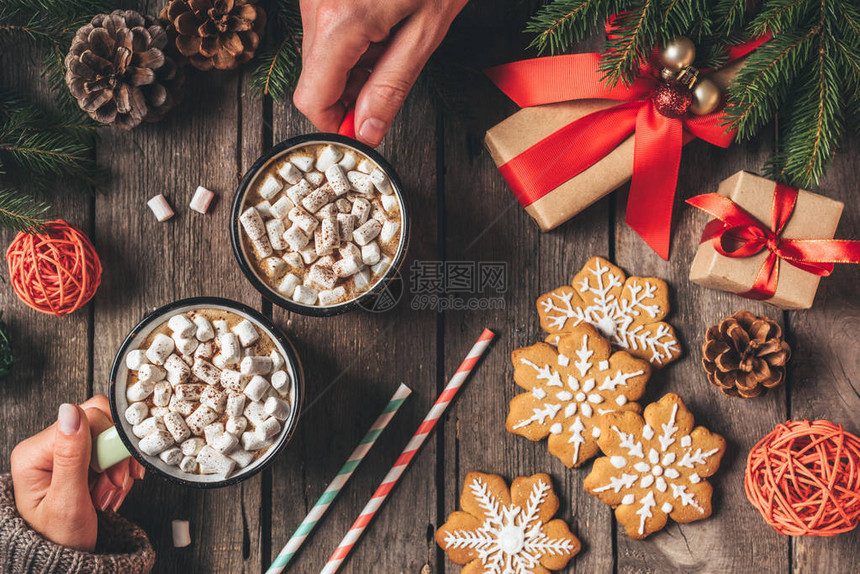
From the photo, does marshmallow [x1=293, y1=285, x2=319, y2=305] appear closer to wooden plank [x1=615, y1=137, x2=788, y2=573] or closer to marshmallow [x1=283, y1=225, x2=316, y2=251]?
marshmallow [x1=283, y1=225, x2=316, y2=251]

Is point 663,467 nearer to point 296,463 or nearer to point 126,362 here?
point 296,463

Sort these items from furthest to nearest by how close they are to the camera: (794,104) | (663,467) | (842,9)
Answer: (663,467) → (794,104) → (842,9)

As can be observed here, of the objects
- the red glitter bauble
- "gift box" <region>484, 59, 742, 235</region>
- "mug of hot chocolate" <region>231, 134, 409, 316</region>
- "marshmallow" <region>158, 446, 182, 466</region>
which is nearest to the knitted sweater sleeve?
"marshmallow" <region>158, 446, 182, 466</region>

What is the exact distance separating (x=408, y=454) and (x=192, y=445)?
46 cm

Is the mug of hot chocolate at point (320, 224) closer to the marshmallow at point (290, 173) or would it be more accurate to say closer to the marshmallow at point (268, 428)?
the marshmallow at point (290, 173)

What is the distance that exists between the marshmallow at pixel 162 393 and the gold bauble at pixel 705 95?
118cm

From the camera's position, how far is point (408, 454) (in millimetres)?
1385

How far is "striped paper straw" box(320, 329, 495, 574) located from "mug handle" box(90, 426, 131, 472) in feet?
1.61

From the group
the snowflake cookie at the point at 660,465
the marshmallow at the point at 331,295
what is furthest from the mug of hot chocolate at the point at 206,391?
the snowflake cookie at the point at 660,465

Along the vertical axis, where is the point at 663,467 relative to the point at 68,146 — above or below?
below

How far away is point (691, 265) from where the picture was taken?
4.64ft

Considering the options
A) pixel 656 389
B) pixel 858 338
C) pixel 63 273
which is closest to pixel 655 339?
pixel 656 389

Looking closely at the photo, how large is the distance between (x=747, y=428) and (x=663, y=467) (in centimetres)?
23

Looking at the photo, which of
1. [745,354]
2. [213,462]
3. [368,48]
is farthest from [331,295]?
[745,354]
